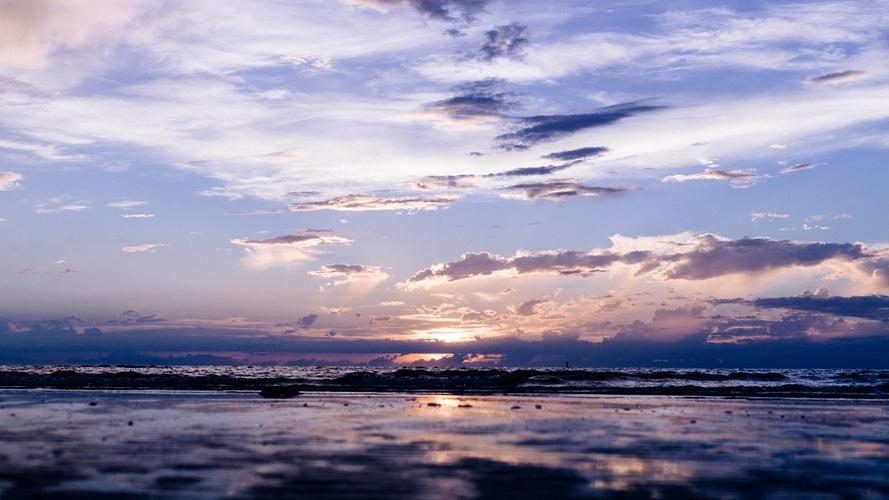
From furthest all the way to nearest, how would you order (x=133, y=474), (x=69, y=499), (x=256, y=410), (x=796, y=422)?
(x=256, y=410) → (x=796, y=422) → (x=133, y=474) → (x=69, y=499)

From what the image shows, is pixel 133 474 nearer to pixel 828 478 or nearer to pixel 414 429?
pixel 414 429

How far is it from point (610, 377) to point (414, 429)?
2637 inches

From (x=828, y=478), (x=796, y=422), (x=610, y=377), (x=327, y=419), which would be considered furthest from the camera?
(x=610, y=377)

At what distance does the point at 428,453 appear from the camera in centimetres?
2206

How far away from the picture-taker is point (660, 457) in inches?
869

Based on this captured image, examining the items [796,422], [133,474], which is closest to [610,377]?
[796,422]

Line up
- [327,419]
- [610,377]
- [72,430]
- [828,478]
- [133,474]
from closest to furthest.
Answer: [133,474], [828,478], [72,430], [327,419], [610,377]

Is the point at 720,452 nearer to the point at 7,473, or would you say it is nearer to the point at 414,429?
the point at 414,429

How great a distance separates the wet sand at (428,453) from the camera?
16.9 m

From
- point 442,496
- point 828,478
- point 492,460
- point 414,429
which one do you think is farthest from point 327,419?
point 828,478

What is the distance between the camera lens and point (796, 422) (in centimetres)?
3516

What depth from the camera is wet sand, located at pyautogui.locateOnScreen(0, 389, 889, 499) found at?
55.3 feet

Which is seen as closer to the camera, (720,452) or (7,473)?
(7,473)

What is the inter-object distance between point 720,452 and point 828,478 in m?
4.32
